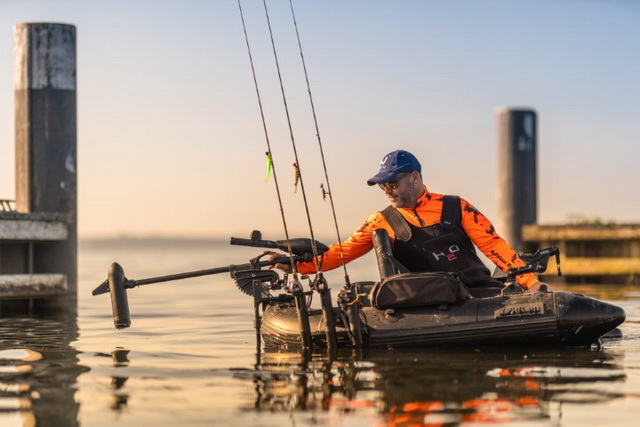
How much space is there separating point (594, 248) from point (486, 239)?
11.3m

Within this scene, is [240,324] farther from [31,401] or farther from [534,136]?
[534,136]

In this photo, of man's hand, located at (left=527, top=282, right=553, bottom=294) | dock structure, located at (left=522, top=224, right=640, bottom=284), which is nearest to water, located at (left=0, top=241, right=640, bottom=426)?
man's hand, located at (left=527, top=282, right=553, bottom=294)

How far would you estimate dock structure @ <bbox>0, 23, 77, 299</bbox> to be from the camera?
44.1ft

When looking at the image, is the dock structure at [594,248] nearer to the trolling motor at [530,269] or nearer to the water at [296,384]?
the water at [296,384]

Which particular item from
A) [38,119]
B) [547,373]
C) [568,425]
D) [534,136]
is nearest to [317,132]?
[547,373]

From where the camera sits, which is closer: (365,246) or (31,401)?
(31,401)

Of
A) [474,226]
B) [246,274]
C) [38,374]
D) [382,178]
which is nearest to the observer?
[38,374]

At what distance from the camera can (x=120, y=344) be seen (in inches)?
360

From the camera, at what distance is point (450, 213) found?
8578mm

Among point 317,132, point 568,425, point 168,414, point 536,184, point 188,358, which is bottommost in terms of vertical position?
point 568,425

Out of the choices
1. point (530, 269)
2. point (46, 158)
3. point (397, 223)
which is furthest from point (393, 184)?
point (46, 158)

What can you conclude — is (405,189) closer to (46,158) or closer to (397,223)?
(397,223)

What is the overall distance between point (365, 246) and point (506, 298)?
130cm

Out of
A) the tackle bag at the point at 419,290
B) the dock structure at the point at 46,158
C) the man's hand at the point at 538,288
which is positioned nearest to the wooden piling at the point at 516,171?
the dock structure at the point at 46,158
